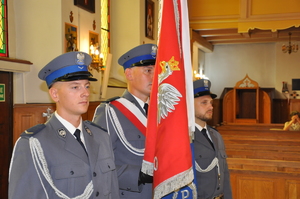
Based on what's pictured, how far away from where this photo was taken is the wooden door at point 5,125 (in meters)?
4.72

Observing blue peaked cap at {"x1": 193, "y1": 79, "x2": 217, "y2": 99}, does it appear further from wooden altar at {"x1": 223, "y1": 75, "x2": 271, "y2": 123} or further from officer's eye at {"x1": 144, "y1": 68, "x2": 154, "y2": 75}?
wooden altar at {"x1": 223, "y1": 75, "x2": 271, "y2": 123}

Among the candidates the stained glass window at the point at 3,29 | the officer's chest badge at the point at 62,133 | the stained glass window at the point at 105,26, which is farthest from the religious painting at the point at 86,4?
the officer's chest badge at the point at 62,133

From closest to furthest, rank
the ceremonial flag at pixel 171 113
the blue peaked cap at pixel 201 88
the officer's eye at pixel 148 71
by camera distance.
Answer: the ceremonial flag at pixel 171 113, the officer's eye at pixel 148 71, the blue peaked cap at pixel 201 88

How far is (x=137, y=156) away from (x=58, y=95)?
0.65 m

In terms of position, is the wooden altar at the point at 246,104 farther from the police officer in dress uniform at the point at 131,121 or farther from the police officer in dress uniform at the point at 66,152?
the police officer in dress uniform at the point at 66,152

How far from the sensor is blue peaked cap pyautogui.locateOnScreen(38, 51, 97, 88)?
1718 mm

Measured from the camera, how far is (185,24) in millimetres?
2010

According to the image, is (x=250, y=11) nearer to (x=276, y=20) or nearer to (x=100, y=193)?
(x=276, y=20)

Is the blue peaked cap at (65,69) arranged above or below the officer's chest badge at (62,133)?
above

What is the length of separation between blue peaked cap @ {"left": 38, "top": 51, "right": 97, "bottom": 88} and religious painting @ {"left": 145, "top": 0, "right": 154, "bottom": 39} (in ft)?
20.9

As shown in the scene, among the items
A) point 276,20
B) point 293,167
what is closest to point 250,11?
point 276,20

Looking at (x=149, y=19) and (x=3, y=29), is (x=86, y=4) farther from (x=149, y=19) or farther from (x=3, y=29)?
(x=149, y=19)

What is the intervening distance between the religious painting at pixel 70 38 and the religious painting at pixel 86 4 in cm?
37

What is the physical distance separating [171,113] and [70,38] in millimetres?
3871
